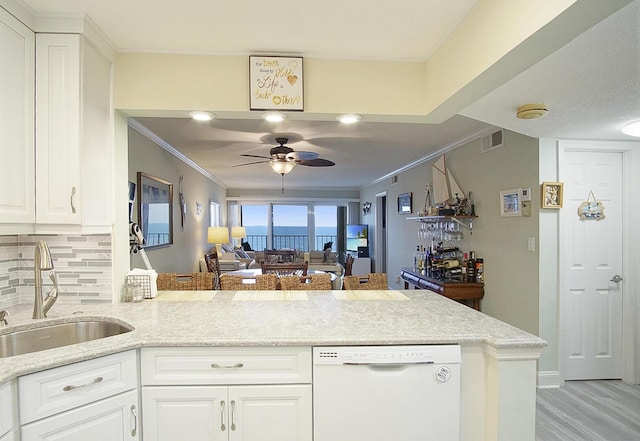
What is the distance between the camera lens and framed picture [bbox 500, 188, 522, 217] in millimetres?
2982

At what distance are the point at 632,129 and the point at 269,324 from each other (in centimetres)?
296

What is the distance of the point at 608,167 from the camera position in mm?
2918

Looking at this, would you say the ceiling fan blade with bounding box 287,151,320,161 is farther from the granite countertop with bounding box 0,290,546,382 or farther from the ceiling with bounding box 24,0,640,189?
the granite countertop with bounding box 0,290,546,382

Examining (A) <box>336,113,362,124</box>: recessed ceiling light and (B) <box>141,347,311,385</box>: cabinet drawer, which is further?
(A) <box>336,113,362,124</box>: recessed ceiling light

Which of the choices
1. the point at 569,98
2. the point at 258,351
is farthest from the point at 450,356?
the point at 569,98

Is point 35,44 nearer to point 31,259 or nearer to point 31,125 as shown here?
point 31,125

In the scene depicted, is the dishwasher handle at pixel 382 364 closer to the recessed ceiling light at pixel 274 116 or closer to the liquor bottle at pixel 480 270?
the recessed ceiling light at pixel 274 116

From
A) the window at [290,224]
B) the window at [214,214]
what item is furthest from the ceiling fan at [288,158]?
the window at [290,224]

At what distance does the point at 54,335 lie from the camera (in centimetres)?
165

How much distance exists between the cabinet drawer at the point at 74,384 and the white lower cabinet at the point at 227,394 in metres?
0.08

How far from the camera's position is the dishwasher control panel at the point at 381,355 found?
4.72 ft

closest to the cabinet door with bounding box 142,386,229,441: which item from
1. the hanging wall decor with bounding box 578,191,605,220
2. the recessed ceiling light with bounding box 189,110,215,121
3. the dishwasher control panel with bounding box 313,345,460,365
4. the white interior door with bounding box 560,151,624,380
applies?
the dishwasher control panel with bounding box 313,345,460,365

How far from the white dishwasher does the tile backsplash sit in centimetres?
139

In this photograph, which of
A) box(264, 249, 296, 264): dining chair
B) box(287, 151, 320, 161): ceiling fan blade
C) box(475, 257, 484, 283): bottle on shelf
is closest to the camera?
box(475, 257, 484, 283): bottle on shelf
